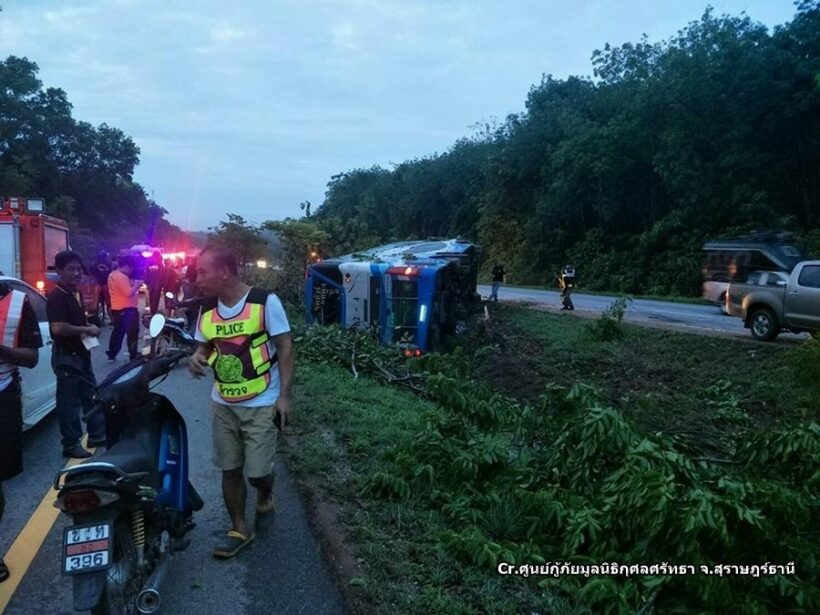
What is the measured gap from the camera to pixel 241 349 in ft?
13.1

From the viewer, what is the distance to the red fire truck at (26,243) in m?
13.5

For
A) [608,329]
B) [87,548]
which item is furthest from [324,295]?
[87,548]

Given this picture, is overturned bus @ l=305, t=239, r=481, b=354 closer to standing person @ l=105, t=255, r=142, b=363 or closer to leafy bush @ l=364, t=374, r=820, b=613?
standing person @ l=105, t=255, r=142, b=363

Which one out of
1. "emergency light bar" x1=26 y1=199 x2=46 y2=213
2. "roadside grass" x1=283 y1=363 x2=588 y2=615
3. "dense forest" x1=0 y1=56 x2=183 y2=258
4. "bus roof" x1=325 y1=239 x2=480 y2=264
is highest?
"dense forest" x1=0 y1=56 x2=183 y2=258

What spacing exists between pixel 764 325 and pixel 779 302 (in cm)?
71

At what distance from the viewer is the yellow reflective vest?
13.0ft

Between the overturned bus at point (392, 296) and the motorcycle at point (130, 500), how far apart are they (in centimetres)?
855

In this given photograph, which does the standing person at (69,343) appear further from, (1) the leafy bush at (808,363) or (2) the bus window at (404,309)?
(1) the leafy bush at (808,363)

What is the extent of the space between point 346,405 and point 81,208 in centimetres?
4390

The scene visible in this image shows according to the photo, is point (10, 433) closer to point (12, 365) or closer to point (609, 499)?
point (12, 365)

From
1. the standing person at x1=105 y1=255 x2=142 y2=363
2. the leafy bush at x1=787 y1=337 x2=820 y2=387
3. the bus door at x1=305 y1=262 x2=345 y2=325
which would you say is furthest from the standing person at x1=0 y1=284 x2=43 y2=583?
the bus door at x1=305 y1=262 x2=345 y2=325

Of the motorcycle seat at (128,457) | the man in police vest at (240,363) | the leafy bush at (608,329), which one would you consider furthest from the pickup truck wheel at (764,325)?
the motorcycle seat at (128,457)

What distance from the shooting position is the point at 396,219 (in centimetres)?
8044

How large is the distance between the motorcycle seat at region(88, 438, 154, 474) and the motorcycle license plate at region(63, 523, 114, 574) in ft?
0.97
